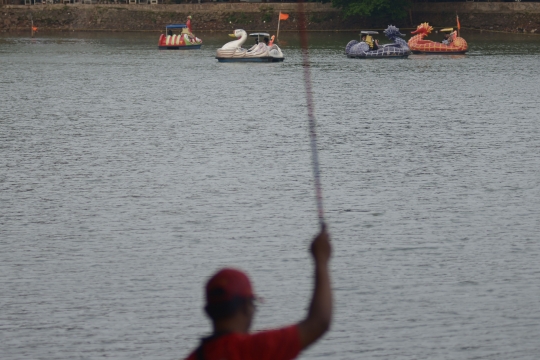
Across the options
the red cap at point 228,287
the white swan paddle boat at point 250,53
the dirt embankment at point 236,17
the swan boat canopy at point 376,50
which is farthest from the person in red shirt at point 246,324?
the dirt embankment at point 236,17

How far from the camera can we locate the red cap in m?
4.24

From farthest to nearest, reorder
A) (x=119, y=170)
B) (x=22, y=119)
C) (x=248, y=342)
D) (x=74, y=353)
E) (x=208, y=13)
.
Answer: (x=208, y=13) → (x=22, y=119) → (x=119, y=170) → (x=74, y=353) → (x=248, y=342)

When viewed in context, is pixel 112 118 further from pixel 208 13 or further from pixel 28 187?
pixel 208 13

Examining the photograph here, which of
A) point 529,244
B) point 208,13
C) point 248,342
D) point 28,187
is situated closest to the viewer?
point 248,342

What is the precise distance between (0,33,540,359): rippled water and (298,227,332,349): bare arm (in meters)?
6.18

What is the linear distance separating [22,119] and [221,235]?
15.4 m

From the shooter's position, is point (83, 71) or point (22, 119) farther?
point (83, 71)

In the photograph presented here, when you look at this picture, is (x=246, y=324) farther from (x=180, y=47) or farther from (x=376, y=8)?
(x=376, y=8)

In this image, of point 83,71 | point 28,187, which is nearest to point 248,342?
point 28,187

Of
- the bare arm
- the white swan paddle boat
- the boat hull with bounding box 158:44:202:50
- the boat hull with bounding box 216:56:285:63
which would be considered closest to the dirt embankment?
the boat hull with bounding box 158:44:202:50

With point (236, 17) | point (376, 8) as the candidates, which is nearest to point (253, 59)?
point (376, 8)

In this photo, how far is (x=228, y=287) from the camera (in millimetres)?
4242

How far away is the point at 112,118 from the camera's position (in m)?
29.7

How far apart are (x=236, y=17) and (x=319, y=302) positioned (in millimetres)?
75645
